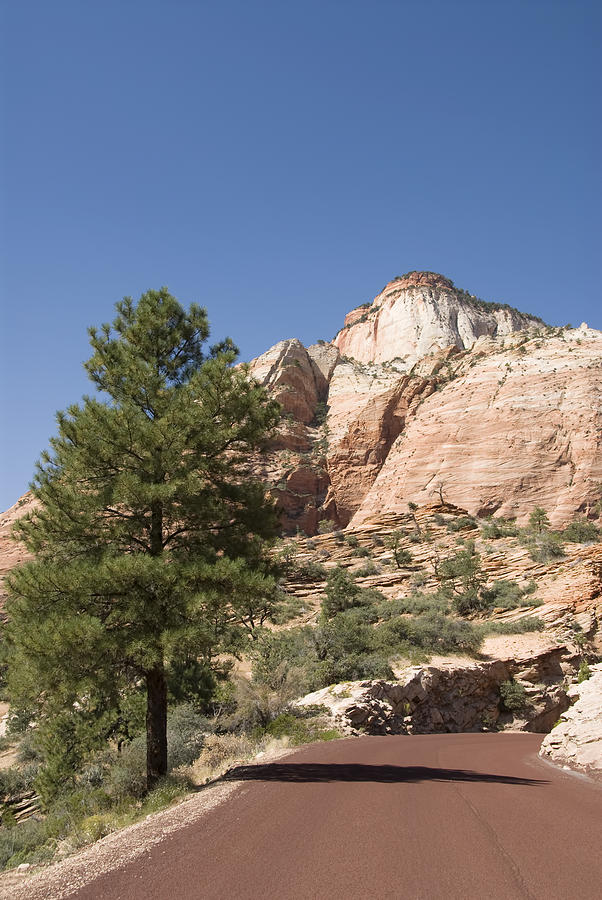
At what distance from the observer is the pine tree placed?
8.26 m

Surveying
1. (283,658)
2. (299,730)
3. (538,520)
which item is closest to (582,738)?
(299,730)

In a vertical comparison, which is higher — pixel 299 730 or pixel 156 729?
pixel 156 729

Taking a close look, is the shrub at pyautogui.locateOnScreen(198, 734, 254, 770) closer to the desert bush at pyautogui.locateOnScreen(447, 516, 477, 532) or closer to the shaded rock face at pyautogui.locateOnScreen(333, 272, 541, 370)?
the desert bush at pyautogui.locateOnScreen(447, 516, 477, 532)

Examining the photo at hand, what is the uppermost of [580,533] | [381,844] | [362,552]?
[362,552]

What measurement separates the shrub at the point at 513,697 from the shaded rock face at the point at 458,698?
4.7 inches

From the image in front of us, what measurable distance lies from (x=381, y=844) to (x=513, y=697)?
1913 cm

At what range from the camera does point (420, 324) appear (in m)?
99.6

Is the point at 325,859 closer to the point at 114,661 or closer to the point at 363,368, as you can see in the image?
the point at 114,661

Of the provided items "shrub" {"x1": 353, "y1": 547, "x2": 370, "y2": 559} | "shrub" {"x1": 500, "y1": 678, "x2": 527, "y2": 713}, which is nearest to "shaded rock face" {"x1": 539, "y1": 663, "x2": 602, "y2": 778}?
"shrub" {"x1": 500, "y1": 678, "x2": 527, "y2": 713}

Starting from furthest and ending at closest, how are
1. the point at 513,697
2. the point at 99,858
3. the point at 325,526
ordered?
1. the point at 325,526
2. the point at 513,697
3. the point at 99,858

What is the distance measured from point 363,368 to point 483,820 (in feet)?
272

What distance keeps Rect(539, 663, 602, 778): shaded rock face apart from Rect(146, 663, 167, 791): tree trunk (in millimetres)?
7053

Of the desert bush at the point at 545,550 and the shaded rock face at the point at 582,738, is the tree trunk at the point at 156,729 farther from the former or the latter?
the desert bush at the point at 545,550

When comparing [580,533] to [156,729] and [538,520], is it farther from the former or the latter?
[156,729]
